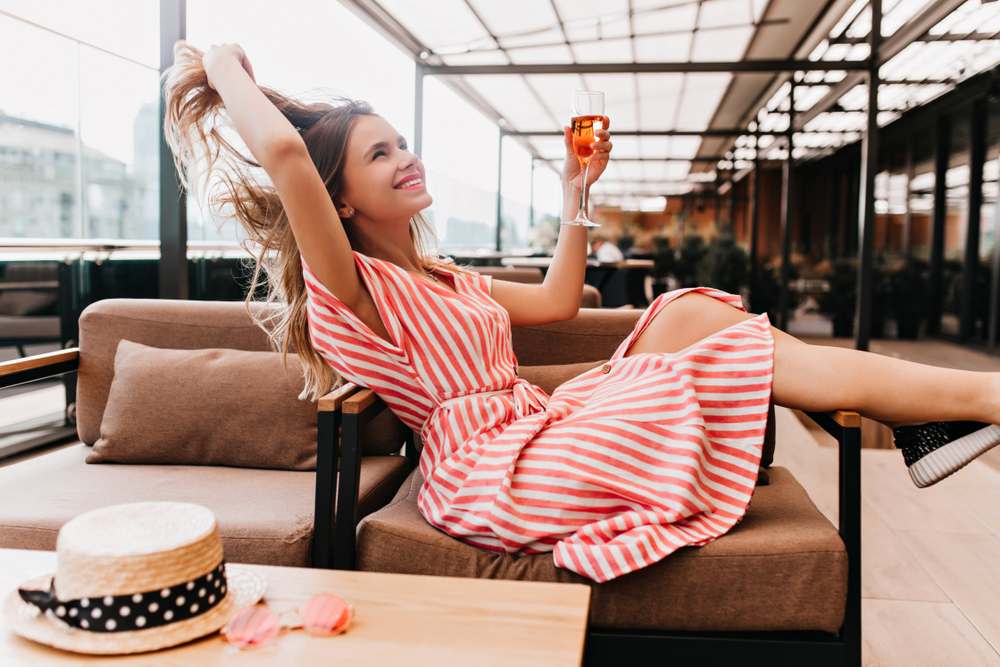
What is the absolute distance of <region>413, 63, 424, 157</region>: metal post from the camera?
249 inches

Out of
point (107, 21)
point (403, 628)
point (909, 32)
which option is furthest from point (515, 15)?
point (403, 628)

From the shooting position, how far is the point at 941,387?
1.33 m

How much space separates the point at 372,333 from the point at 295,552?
0.45 metres

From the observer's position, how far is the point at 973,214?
22.8ft

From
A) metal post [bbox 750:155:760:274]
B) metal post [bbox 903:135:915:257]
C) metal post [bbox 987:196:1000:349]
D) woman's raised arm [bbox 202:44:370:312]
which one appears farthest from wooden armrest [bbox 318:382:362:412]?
metal post [bbox 903:135:915:257]

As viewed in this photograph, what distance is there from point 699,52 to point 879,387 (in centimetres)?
652

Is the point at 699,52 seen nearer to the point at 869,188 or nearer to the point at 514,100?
the point at 514,100

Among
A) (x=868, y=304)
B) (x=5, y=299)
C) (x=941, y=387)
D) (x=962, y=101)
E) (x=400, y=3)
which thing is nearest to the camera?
(x=941, y=387)

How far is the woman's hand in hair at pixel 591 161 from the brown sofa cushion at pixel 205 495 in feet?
2.80

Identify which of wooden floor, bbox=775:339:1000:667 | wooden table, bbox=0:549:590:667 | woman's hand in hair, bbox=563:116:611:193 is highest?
woman's hand in hair, bbox=563:116:611:193

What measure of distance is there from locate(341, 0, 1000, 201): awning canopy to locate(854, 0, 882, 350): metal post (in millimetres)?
102

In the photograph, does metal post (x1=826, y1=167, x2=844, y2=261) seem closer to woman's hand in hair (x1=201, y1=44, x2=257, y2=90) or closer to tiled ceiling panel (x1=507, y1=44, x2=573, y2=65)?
tiled ceiling panel (x1=507, y1=44, x2=573, y2=65)

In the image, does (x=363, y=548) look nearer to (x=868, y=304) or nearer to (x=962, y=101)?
(x=868, y=304)

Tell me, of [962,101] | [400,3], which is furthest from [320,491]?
[962,101]
